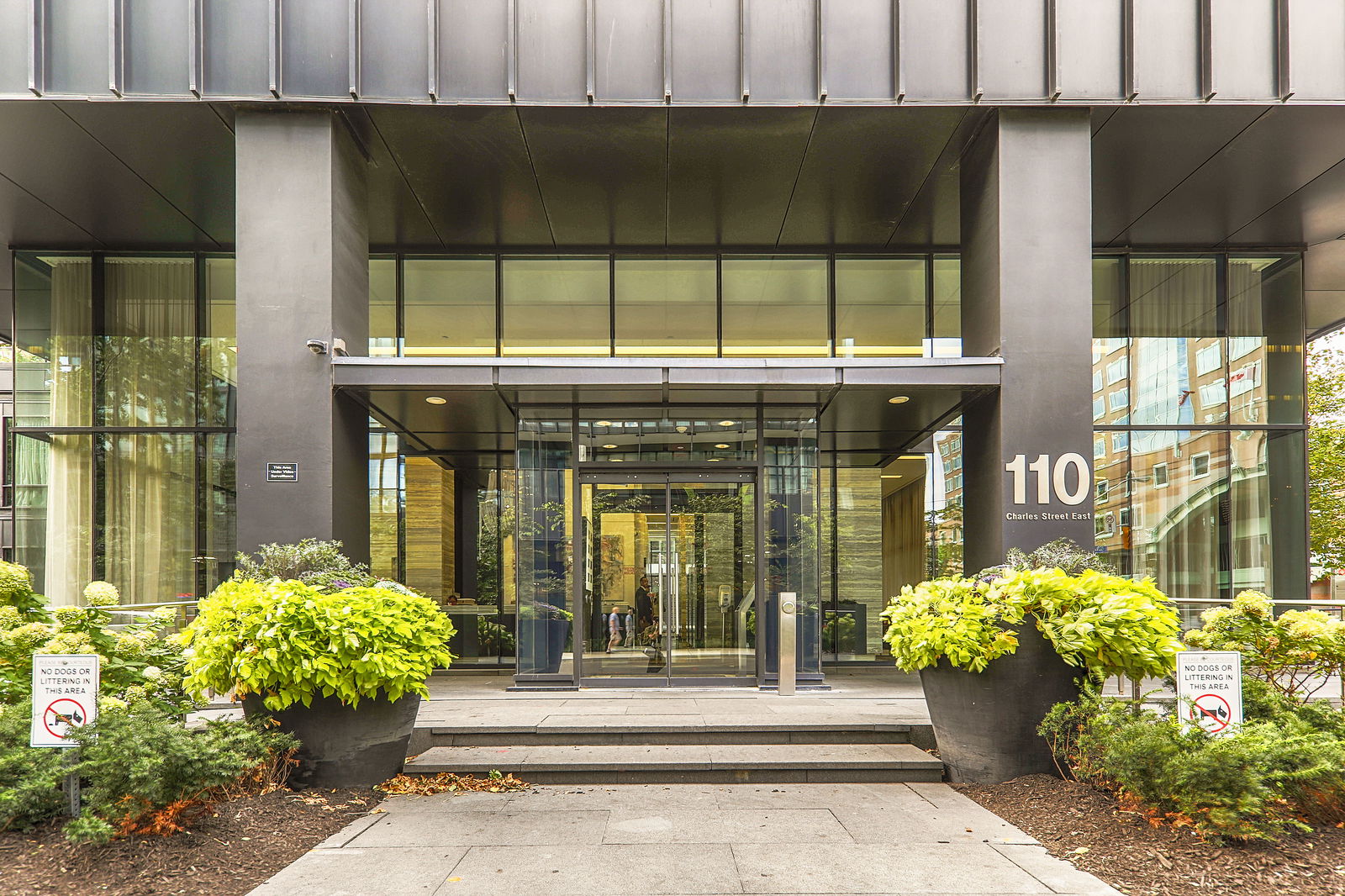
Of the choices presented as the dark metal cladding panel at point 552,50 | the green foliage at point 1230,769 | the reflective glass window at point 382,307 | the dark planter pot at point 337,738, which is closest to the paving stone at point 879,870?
the green foliage at point 1230,769

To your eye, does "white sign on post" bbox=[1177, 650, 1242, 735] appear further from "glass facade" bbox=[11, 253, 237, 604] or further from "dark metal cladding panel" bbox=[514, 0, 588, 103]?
"glass facade" bbox=[11, 253, 237, 604]

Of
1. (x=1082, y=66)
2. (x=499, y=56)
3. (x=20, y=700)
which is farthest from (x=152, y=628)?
(x=1082, y=66)

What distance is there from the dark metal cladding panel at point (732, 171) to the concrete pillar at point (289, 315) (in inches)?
163

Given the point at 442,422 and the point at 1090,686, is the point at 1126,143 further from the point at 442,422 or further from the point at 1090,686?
the point at 442,422

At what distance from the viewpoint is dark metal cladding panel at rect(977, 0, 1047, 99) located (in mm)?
9938

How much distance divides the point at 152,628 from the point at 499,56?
6.84 m

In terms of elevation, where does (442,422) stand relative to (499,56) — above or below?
below

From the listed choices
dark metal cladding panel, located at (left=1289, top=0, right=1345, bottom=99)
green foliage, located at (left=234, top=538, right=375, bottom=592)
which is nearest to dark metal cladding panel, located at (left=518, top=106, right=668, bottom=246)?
green foliage, located at (left=234, top=538, right=375, bottom=592)

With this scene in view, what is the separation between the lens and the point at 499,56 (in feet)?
32.5

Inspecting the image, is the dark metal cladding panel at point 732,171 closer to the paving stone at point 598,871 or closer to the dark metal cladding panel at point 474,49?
the dark metal cladding panel at point 474,49

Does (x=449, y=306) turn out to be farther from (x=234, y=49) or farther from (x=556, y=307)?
(x=234, y=49)

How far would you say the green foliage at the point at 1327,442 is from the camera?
2333 cm

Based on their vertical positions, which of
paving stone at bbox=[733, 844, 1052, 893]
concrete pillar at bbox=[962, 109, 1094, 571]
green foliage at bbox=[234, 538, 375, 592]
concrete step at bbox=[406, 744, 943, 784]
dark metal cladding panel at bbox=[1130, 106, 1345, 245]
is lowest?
concrete step at bbox=[406, 744, 943, 784]

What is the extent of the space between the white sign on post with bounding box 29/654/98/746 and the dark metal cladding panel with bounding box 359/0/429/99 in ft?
22.2
